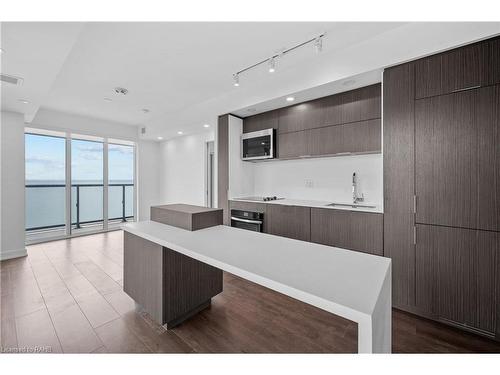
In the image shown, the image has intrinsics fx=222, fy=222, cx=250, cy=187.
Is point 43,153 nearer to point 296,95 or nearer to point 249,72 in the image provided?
point 249,72

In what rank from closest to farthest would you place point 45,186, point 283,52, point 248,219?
point 283,52, point 248,219, point 45,186

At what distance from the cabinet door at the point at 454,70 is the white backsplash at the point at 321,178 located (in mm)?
962

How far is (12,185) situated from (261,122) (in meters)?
4.17

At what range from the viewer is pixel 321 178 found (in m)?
3.32

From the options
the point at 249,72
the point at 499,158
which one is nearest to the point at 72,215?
the point at 249,72

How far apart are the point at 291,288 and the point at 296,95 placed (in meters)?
2.59

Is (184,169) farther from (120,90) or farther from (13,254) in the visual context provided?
(13,254)

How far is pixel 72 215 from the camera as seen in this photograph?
491 cm

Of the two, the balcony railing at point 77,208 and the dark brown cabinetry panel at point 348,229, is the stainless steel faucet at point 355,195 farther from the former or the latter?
the balcony railing at point 77,208

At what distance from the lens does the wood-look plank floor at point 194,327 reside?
1649mm

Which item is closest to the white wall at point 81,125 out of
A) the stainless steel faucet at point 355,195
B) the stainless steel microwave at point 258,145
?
the stainless steel microwave at point 258,145

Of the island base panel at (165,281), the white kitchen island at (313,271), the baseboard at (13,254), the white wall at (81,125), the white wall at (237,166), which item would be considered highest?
the white wall at (81,125)

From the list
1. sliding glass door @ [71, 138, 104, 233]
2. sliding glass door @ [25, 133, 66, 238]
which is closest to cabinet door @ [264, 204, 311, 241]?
sliding glass door @ [71, 138, 104, 233]

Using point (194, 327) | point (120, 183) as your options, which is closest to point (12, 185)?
point (120, 183)
